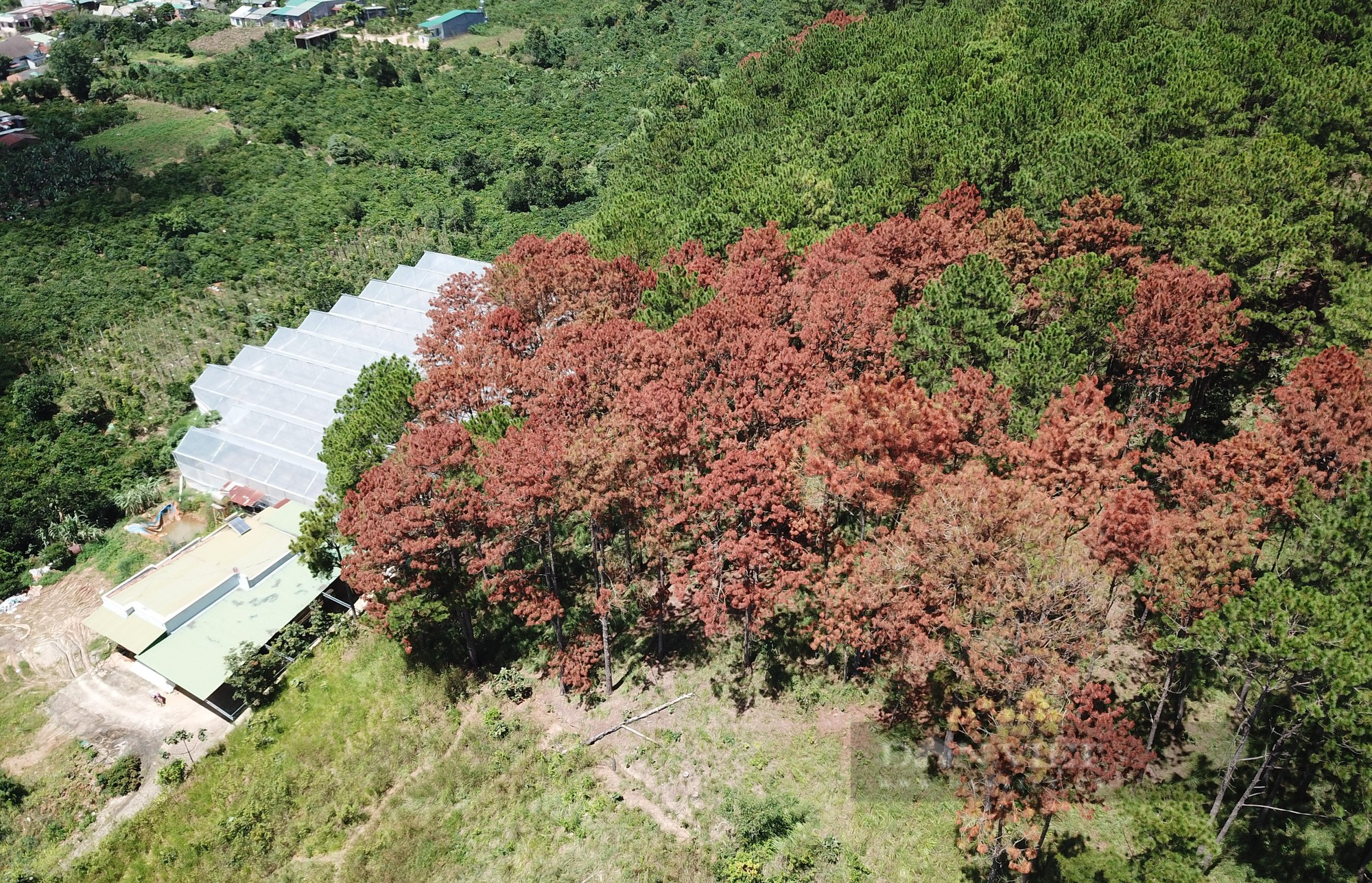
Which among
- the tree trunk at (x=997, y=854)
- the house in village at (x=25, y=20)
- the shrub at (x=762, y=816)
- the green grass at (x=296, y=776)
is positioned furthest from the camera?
the house in village at (x=25, y=20)

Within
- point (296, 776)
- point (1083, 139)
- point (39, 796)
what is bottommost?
point (39, 796)

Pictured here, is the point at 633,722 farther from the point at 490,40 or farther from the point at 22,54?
the point at 22,54

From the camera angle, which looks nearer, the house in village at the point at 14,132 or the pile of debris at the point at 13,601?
the pile of debris at the point at 13,601

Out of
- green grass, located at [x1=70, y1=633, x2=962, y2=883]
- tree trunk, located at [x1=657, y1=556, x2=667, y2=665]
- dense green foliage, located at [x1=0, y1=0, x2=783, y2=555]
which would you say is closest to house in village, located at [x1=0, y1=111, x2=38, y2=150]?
dense green foliage, located at [x1=0, y1=0, x2=783, y2=555]

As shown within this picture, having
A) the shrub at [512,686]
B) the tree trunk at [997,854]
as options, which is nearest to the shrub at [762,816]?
the tree trunk at [997,854]

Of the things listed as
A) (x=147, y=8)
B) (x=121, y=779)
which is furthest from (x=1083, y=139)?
(x=147, y=8)

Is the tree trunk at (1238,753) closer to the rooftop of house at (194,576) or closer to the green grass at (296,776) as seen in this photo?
the green grass at (296,776)

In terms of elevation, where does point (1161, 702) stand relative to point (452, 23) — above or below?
below
